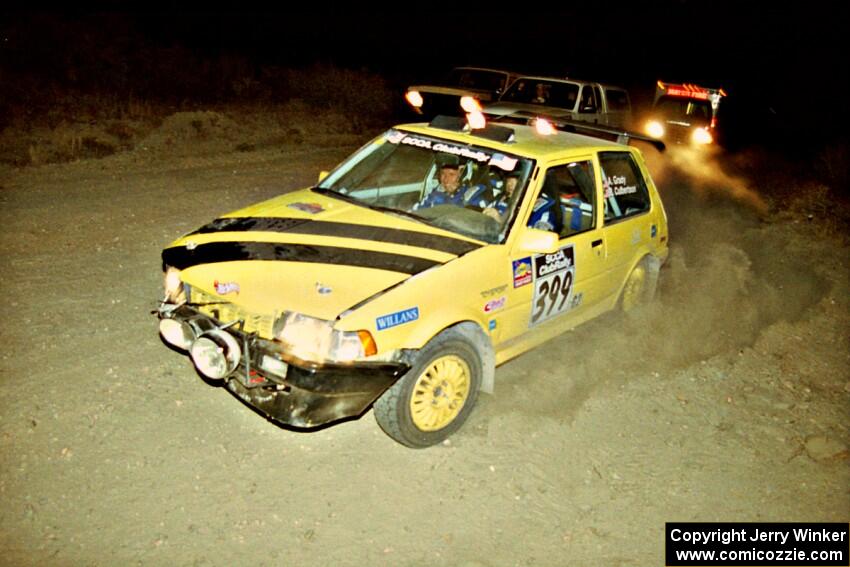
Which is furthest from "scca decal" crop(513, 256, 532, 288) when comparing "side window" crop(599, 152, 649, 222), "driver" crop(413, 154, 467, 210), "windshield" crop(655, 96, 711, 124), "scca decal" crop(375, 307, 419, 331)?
"windshield" crop(655, 96, 711, 124)

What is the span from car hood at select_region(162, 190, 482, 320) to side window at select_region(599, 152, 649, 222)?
5.21ft

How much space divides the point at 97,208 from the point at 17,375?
3.84 meters

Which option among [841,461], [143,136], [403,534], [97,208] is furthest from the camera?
[143,136]

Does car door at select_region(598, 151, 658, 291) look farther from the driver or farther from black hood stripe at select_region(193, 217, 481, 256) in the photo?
black hood stripe at select_region(193, 217, 481, 256)

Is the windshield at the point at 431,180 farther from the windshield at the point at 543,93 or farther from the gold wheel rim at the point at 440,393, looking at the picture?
the windshield at the point at 543,93

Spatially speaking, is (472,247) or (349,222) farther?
(349,222)

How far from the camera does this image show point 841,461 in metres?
4.29

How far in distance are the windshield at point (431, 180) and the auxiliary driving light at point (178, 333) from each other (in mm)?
1525

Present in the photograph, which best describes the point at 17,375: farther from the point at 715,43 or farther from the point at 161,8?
the point at 715,43

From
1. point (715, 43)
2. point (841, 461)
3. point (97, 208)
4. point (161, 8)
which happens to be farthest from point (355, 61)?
point (715, 43)

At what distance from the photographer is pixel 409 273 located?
3705 mm

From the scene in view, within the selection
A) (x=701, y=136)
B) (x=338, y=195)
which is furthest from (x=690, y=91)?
(x=338, y=195)

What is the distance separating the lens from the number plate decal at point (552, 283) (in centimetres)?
441

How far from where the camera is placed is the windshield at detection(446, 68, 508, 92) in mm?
13422
